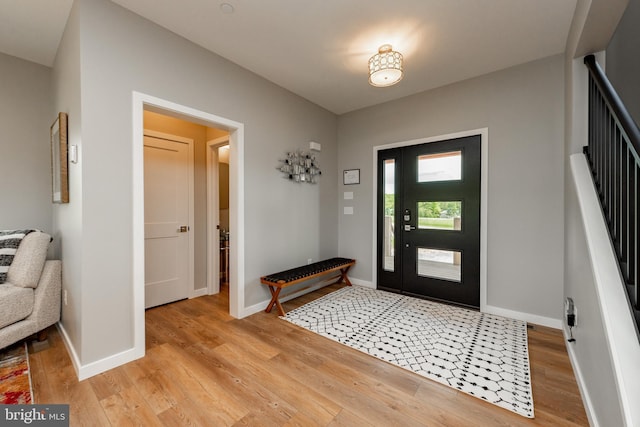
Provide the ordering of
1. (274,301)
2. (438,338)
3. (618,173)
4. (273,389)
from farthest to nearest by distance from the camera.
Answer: (274,301)
(438,338)
(273,389)
(618,173)

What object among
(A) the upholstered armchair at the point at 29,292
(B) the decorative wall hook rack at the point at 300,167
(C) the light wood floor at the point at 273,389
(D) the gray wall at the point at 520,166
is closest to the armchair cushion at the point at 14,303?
(A) the upholstered armchair at the point at 29,292

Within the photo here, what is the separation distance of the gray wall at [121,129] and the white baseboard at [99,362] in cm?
4

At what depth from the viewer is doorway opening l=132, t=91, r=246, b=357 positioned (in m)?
2.09

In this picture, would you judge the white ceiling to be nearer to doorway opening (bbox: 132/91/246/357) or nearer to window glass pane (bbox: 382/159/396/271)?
doorway opening (bbox: 132/91/246/357)

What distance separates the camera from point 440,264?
3344 millimetres

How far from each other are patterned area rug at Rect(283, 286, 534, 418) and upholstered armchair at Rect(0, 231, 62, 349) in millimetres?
2120

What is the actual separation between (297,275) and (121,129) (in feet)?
7.14

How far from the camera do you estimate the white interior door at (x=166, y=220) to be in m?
3.14

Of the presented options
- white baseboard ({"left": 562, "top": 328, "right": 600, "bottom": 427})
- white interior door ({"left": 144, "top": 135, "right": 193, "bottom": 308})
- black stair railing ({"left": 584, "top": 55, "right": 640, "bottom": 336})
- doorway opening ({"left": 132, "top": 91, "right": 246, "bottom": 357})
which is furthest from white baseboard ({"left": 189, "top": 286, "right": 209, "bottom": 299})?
black stair railing ({"left": 584, "top": 55, "right": 640, "bottom": 336})

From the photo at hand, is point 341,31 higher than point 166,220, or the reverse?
point 341,31

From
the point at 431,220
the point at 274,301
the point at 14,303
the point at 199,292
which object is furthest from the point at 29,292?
the point at 431,220

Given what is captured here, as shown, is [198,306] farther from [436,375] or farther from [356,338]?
[436,375]

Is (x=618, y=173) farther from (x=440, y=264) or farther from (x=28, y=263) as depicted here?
(x=28, y=263)

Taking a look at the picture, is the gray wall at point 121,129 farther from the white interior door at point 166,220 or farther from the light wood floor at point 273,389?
the white interior door at point 166,220
